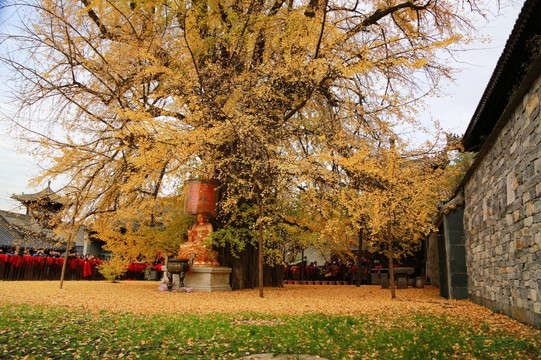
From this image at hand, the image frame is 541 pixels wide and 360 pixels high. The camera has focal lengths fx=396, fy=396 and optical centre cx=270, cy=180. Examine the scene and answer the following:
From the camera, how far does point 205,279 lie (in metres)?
12.0

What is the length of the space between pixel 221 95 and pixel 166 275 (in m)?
5.99

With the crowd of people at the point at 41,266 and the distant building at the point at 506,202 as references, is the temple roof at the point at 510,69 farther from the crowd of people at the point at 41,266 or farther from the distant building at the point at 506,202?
the crowd of people at the point at 41,266

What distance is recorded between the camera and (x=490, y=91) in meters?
8.80

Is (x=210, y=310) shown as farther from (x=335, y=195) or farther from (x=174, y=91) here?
(x=174, y=91)

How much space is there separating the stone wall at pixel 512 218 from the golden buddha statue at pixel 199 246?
7.42m

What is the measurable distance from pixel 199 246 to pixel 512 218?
888cm

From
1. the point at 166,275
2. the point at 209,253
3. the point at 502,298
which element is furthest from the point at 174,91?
the point at 502,298

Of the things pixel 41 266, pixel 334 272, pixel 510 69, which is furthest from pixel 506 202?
pixel 41 266

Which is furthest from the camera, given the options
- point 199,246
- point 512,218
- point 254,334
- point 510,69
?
point 199,246

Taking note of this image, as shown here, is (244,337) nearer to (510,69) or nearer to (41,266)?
(510,69)

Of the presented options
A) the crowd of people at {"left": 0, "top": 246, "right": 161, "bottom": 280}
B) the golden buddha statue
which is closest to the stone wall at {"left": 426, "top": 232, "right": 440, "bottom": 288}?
the golden buddha statue

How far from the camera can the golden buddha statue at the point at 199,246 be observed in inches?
482

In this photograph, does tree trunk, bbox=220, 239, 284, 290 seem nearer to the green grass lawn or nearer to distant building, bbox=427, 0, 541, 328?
distant building, bbox=427, 0, 541, 328

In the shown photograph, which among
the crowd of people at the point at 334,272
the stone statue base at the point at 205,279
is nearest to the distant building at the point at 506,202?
the stone statue base at the point at 205,279
